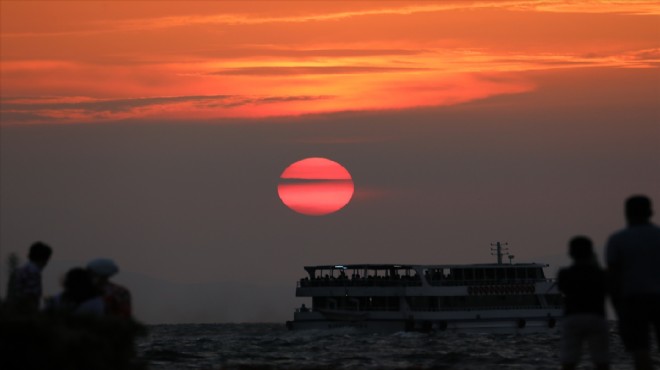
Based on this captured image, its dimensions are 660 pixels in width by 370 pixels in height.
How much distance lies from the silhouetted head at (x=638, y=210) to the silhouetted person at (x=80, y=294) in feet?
19.9

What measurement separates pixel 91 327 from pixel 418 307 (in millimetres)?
67253

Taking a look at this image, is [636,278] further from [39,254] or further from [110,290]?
[39,254]

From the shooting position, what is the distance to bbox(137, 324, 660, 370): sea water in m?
41.5

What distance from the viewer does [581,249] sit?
13305 millimetres

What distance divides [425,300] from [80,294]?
6710 centimetres

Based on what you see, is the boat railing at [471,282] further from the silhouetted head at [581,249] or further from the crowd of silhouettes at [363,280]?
the silhouetted head at [581,249]

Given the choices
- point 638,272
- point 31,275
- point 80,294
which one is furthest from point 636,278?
point 31,275

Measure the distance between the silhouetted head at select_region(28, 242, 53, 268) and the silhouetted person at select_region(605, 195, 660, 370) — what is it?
752 cm

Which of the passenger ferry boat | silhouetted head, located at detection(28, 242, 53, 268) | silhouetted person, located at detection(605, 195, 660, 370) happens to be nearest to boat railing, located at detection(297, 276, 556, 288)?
the passenger ferry boat

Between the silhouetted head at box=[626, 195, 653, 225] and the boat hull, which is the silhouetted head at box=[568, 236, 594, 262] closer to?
the silhouetted head at box=[626, 195, 653, 225]

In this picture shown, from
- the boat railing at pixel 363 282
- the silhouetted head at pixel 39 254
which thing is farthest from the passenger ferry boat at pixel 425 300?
the silhouetted head at pixel 39 254

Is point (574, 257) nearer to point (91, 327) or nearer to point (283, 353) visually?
point (91, 327)

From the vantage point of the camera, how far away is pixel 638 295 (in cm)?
1260

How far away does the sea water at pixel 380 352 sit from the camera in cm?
4147
